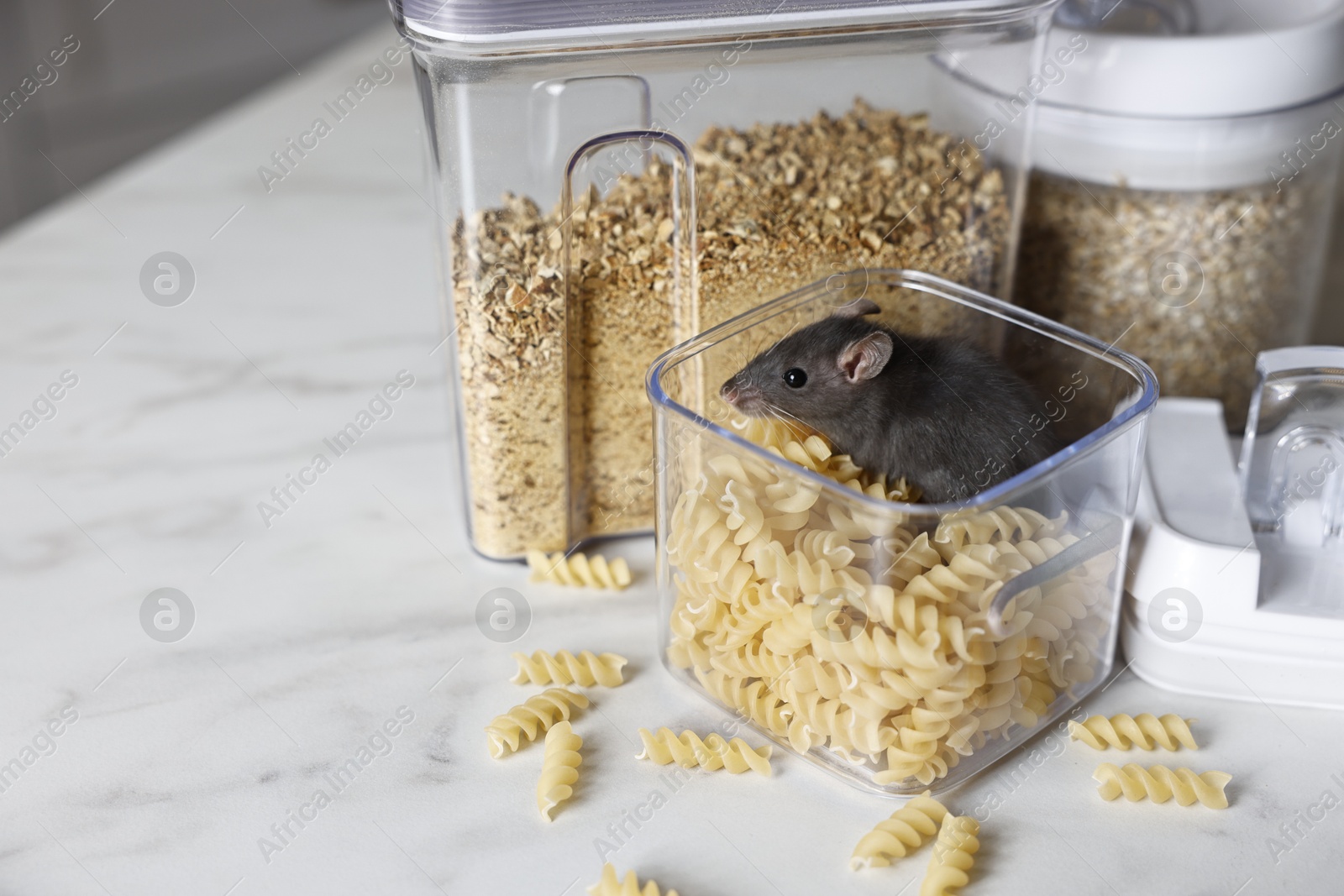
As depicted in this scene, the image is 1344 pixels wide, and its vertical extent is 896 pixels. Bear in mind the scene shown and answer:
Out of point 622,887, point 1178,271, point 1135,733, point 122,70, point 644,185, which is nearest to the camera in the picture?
point 622,887

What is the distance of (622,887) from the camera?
690 millimetres

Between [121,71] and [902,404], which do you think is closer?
[902,404]

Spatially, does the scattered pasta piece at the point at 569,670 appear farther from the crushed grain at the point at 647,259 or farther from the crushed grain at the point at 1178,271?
the crushed grain at the point at 1178,271

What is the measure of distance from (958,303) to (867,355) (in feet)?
0.43

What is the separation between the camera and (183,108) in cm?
268

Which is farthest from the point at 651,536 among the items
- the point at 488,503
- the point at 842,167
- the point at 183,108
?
the point at 183,108

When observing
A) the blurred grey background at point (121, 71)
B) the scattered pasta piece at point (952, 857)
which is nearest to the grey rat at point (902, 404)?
the scattered pasta piece at point (952, 857)

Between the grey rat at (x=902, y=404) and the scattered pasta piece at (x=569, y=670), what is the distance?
20 cm

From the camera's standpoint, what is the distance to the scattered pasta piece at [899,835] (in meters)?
0.71

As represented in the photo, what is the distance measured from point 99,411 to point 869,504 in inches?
31.9

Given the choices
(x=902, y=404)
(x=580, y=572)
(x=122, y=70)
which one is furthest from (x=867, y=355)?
(x=122, y=70)

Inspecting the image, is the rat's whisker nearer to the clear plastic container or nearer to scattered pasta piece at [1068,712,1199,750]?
the clear plastic container

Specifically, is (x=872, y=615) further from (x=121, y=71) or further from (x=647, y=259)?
(x=121, y=71)

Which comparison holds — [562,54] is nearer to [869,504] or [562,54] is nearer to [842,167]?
[842,167]
